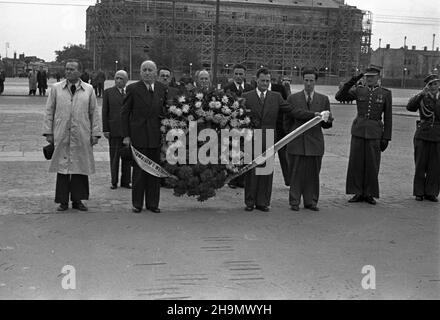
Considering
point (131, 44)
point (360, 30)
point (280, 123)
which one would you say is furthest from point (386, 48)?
point (280, 123)

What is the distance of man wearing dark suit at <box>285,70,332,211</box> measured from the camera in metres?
8.31

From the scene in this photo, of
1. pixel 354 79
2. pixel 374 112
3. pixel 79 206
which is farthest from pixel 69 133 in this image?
pixel 374 112

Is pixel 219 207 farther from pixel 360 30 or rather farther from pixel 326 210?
pixel 360 30

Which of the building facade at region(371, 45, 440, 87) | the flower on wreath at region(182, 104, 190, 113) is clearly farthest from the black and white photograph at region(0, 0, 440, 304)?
the building facade at region(371, 45, 440, 87)

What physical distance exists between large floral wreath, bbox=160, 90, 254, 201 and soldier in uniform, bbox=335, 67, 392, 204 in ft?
6.49

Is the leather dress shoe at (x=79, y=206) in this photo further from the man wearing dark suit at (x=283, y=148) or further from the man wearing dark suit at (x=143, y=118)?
the man wearing dark suit at (x=283, y=148)

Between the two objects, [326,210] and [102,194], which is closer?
[326,210]

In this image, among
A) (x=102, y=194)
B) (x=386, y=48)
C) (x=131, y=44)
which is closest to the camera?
(x=102, y=194)

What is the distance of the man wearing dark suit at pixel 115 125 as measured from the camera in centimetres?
962

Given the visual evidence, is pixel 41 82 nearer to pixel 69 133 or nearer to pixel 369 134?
pixel 69 133

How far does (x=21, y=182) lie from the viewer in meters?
9.65

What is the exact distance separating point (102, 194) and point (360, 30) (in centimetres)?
9354

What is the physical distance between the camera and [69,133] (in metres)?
7.83

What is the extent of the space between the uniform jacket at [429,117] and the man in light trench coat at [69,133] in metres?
5.19
